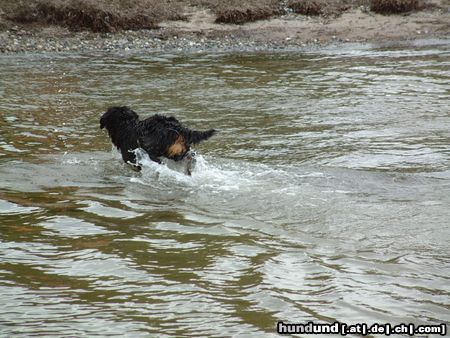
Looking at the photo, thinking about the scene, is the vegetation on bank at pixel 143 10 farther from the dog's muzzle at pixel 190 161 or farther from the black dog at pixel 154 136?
the dog's muzzle at pixel 190 161

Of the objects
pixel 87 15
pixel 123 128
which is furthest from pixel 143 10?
pixel 123 128

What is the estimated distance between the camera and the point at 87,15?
2184 centimetres

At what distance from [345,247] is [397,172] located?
2879 millimetres

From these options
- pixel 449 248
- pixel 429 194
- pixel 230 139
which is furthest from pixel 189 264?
pixel 230 139

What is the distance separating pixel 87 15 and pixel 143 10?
1.97 metres

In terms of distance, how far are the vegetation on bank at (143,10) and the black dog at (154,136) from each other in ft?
45.2

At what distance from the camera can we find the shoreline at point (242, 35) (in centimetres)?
2028

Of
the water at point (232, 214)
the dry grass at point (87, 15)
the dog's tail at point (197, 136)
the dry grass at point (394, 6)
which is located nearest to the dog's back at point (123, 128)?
the water at point (232, 214)

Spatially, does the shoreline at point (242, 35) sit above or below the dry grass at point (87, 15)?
below

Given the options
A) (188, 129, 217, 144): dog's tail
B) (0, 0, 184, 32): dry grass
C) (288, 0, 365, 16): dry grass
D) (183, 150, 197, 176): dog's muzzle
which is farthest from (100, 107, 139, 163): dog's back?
(288, 0, 365, 16): dry grass

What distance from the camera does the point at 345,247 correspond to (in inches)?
224

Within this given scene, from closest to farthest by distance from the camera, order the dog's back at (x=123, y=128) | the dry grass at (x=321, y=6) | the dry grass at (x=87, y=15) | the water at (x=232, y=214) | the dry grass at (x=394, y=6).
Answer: the water at (x=232, y=214) < the dog's back at (x=123, y=128) < the dry grass at (x=87, y=15) < the dry grass at (x=394, y=6) < the dry grass at (x=321, y=6)

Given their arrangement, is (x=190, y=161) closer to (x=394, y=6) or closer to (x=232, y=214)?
(x=232, y=214)

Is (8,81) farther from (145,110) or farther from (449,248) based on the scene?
(449,248)
